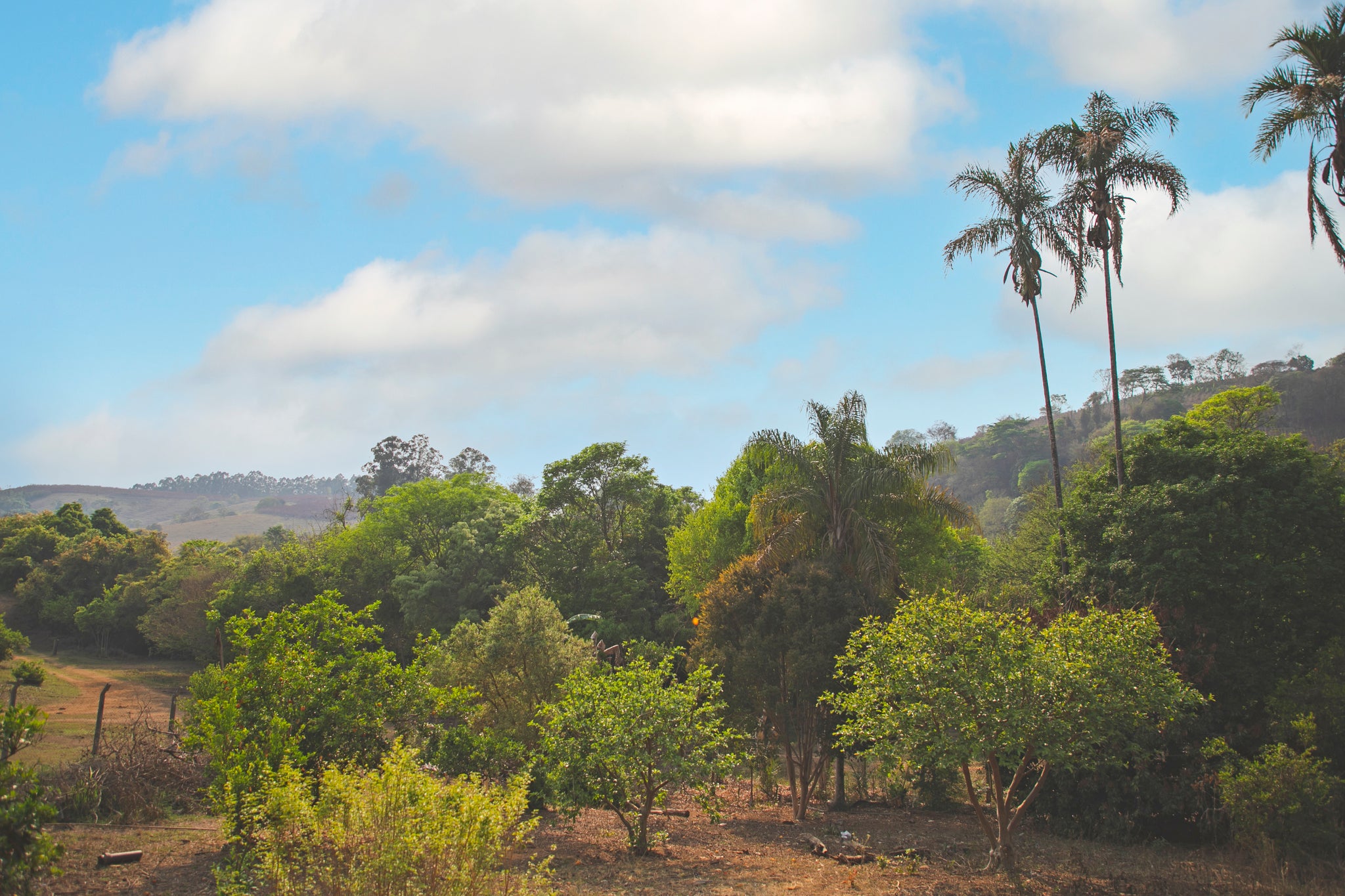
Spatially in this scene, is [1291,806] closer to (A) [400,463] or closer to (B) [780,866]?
(B) [780,866]

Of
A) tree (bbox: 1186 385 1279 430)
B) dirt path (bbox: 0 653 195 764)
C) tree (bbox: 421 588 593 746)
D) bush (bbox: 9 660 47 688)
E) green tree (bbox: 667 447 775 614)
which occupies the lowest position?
dirt path (bbox: 0 653 195 764)

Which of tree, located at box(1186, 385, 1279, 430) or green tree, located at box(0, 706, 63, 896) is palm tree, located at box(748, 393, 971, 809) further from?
tree, located at box(1186, 385, 1279, 430)

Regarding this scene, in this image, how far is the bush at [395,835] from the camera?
690 cm

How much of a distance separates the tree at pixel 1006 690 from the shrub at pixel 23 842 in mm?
9780

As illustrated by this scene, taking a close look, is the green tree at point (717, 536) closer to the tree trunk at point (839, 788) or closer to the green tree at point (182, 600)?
the tree trunk at point (839, 788)

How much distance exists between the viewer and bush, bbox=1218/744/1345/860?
12.9 m

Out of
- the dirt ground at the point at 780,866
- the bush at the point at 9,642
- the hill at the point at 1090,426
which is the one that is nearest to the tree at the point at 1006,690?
the dirt ground at the point at 780,866

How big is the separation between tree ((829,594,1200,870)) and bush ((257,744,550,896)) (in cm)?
614

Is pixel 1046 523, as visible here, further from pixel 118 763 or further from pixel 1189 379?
pixel 1189 379

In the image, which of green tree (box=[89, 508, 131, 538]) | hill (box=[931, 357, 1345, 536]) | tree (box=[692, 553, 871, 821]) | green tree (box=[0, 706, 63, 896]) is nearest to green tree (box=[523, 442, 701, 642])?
tree (box=[692, 553, 871, 821])

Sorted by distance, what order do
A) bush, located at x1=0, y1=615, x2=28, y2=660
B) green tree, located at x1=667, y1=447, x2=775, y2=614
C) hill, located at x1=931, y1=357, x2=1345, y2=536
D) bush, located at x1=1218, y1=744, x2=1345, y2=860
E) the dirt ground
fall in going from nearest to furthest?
1. the dirt ground
2. bush, located at x1=1218, y1=744, x2=1345, y2=860
3. green tree, located at x1=667, y1=447, x2=775, y2=614
4. bush, located at x1=0, y1=615, x2=28, y2=660
5. hill, located at x1=931, y1=357, x2=1345, y2=536

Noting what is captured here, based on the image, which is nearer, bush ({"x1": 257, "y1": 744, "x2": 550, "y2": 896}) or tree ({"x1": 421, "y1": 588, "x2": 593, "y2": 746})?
bush ({"x1": 257, "y1": 744, "x2": 550, "y2": 896})

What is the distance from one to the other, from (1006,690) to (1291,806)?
5.69 metres

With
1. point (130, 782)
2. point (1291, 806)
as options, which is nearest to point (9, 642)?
point (130, 782)
